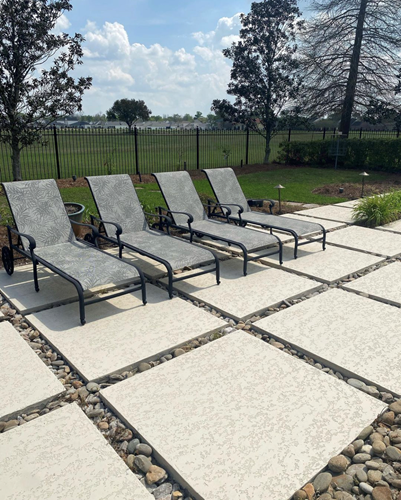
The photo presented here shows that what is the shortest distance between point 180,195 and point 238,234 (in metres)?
1.29

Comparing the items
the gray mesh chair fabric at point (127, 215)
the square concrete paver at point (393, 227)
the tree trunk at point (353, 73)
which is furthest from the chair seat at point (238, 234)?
the tree trunk at point (353, 73)

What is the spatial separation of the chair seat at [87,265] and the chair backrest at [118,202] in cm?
76

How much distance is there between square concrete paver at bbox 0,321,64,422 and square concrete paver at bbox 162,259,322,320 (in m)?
1.72

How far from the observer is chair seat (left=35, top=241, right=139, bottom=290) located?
12.3 ft

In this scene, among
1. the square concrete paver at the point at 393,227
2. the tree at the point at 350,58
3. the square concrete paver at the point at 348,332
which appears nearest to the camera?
the square concrete paver at the point at 348,332

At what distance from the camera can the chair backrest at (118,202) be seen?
5.47m

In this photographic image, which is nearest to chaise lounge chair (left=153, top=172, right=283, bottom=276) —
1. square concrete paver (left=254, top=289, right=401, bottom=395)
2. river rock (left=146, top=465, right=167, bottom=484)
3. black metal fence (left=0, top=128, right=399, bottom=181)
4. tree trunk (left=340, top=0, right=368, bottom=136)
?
square concrete paver (left=254, top=289, right=401, bottom=395)

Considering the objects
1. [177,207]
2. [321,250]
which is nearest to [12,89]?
[177,207]

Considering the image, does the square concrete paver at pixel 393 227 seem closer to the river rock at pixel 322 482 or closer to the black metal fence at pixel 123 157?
the river rock at pixel 322 482

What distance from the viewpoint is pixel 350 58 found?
65.2 ft

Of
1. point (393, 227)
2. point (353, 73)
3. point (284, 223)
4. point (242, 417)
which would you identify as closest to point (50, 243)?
point (284, 223)

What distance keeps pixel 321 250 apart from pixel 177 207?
2.24 metres

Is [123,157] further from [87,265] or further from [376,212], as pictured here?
[87,265]

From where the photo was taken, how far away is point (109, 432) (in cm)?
240
